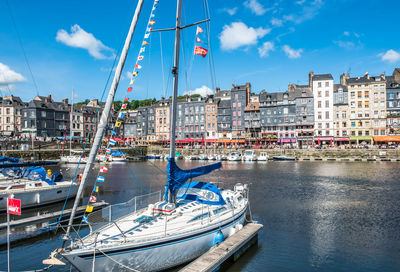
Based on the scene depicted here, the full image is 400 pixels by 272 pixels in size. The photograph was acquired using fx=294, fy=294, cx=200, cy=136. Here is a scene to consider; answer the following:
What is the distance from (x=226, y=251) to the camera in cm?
1309

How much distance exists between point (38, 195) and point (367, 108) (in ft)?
281

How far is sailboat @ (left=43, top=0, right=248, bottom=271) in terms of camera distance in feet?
33.4

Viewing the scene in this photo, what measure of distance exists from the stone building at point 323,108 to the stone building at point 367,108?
5.53m

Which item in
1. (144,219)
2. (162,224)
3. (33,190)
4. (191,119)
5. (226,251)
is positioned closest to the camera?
(162,224)

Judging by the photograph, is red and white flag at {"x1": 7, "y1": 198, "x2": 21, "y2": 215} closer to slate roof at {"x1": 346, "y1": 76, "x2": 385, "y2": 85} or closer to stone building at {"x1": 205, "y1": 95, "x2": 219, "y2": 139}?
stone building at {"x1": 205, "y1": 95, "x2": 219, "y2": 139}

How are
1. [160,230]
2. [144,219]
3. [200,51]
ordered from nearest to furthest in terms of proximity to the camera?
[160,230] < [144,219] < [200,51]

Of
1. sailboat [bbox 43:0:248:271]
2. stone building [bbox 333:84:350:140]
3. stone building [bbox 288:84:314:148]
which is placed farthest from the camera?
stone building [bbox 288:84:314:148]

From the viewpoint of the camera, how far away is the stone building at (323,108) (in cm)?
8506

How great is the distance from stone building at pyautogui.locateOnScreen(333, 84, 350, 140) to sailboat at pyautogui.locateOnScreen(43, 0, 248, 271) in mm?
77396

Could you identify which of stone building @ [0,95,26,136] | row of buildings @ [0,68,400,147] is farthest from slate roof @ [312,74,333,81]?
stone building @ [0,95,26,136]

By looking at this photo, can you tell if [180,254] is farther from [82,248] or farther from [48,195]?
[48,195]

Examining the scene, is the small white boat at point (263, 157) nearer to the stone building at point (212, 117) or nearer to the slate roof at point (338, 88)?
the stone building at point (212, 117)

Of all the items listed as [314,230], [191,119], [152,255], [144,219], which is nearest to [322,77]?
[191,119]

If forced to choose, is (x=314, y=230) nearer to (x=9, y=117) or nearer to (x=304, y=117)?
(x=304, y=117)
